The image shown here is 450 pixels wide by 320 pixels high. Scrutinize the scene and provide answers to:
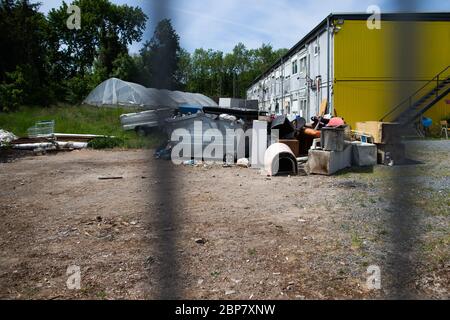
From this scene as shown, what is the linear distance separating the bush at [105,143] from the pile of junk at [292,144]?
5.23 meters

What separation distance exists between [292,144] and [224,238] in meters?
6.36

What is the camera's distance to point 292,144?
33.8ft

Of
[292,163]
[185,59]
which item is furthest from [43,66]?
[292,163]

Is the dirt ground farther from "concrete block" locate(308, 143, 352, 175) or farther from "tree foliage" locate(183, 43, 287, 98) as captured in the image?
"concrete block" locate(308, 143, 352, 175)

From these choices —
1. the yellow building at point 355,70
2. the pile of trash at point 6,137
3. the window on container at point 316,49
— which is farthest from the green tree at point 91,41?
the window on container at point 316,49

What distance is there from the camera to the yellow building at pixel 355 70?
1.22 m

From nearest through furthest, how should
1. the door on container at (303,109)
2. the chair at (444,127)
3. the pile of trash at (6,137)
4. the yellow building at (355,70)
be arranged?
the yellow building at (355,70) < the pile of trash at (6,137) < the chair at (444,127) < the door on container at (303,109)

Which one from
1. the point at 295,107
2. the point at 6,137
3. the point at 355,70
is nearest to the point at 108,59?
the point at 6,137

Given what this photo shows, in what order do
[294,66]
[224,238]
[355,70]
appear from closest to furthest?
1. [224,238]
2. [355,70]
3. [294,66]

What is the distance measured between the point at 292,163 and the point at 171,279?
22.0ft

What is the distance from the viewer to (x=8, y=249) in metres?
4.13

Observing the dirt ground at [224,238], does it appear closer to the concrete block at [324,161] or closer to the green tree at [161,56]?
the green tree at [161,56]

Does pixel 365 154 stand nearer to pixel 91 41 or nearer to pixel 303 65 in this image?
pixel 91 41

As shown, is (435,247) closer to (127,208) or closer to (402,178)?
(402,178)
